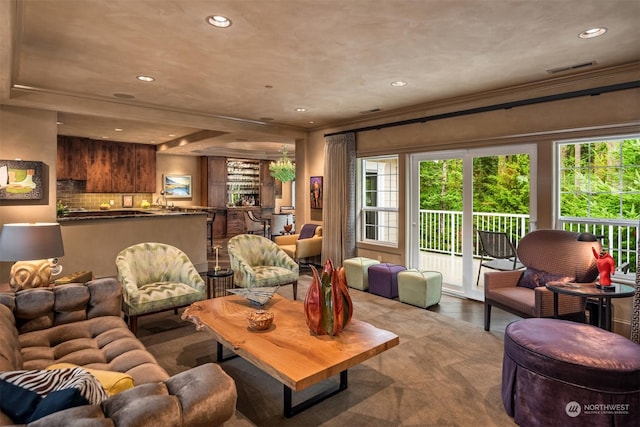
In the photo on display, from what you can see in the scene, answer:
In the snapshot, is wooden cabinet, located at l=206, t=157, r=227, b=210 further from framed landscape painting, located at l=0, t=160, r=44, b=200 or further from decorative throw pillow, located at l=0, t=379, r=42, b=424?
decorative throw pillow, located at l=0, t=379, r=42, b=424

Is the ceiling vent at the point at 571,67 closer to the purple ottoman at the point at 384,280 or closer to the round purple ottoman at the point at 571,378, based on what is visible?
the round purple ottoman at the point at 571,378

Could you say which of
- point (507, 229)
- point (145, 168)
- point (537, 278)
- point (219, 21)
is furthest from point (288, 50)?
point (145, 168)

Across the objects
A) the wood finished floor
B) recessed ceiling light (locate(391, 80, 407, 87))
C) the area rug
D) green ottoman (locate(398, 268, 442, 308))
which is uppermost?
recessed ceiling light (locate(391, 80, 407, 87))

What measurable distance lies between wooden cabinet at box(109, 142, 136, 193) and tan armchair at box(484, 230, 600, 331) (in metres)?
9.36

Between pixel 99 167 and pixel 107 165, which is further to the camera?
pixel 107 165

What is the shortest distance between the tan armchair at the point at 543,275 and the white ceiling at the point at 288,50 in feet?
5.76

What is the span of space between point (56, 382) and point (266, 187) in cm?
1149

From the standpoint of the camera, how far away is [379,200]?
6.29 meters

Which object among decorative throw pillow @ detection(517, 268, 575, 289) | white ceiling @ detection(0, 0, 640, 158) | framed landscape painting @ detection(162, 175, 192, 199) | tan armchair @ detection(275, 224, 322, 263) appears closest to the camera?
white ceiling @ detection(0, 0, 640, 158)

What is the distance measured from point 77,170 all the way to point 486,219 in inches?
366

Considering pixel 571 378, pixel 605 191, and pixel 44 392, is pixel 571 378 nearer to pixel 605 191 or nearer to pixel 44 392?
pixel 44 392

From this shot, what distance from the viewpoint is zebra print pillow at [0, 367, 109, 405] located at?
47.0 inches

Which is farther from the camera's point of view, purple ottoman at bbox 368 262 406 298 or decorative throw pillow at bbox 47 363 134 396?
purple ottoman at bbox 368 262 406 298

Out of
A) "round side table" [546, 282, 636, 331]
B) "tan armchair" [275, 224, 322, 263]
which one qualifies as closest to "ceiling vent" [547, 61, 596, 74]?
"round side table" [546, 282, 636, 331]
